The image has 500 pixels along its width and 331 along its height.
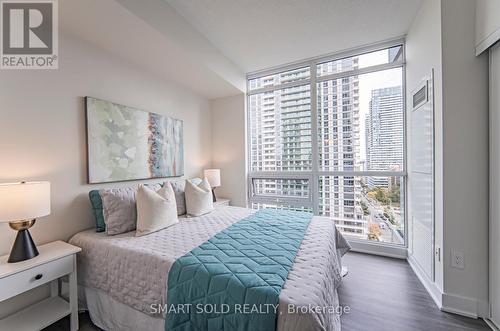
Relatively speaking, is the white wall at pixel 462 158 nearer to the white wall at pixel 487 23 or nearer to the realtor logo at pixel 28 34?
the white wall at pixel 487 23

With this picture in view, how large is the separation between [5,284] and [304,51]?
3666 millimetres

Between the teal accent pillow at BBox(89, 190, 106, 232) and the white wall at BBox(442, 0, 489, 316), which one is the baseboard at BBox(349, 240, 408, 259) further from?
the teal accent pillow at BBox(89, 190, 106, 232)

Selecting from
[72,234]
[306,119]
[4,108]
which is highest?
[306,119]

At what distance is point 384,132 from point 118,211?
10.7 ft

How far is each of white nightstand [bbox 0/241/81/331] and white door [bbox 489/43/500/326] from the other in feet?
10.2

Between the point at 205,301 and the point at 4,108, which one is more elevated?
the point at 4,108

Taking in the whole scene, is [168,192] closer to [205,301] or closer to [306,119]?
[205,301]

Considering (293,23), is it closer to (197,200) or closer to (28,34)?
(197,200)

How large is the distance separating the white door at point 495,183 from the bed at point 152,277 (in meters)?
1.14

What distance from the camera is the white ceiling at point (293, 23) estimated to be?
82.3 inches

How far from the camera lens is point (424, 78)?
6.84 feet

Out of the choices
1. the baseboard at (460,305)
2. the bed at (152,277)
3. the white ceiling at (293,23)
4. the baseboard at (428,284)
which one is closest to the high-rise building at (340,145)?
the white ceiling at (293,23)

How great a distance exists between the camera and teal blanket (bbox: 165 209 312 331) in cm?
101

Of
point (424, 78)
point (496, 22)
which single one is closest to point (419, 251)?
point (424, 78)
